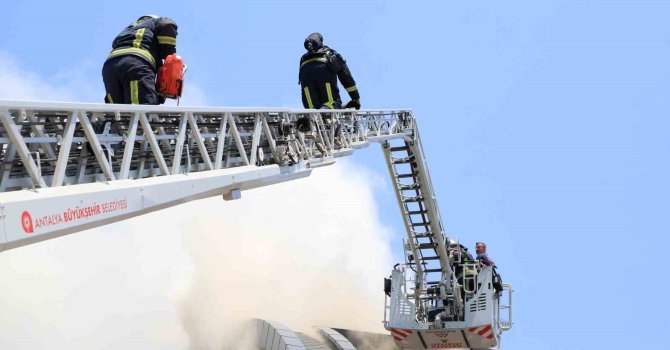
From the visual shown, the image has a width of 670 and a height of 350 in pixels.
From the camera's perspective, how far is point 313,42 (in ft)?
55.2

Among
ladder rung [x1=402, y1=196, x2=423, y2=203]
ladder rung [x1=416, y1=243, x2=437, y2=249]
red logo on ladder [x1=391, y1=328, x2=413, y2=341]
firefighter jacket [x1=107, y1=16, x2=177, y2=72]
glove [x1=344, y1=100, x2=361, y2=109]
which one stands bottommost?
red logo on ladder [x1=391, y1=328, x2=413, y2=341]

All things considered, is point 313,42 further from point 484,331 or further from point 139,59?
point 484,331

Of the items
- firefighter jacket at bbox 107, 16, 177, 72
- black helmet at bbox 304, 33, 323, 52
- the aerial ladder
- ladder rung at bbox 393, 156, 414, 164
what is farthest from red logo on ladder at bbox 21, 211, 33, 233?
ladder rung at bbox 393, 156, 414, 164

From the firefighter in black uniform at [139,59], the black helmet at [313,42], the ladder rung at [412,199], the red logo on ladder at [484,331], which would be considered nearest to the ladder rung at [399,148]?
the ladder rung at [412,199]

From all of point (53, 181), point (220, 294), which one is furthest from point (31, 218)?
point (220, 294)

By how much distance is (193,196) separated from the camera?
10148mm

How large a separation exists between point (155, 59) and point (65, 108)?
333 centimetres

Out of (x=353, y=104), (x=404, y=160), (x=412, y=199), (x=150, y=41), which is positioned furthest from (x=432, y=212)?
(x=150, y=41)

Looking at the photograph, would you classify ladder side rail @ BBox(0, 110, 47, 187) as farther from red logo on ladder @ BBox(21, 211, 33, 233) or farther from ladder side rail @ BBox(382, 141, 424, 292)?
ladder side rail @ BBox(382, 141, 424, 292)

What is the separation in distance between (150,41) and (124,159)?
2.50m

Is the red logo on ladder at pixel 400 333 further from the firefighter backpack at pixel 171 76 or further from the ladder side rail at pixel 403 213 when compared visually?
the firefighter backpack at pixel 171 76

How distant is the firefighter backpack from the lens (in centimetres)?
1129

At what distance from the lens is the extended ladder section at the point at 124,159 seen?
7.93 metres

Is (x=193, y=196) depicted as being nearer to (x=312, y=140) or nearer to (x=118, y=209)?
(x=118, y=209)
